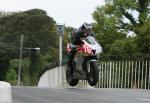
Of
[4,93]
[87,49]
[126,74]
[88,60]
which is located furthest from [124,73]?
[4,93]

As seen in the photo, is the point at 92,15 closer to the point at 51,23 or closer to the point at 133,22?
the point at 133,22

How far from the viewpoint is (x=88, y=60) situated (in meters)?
15.9

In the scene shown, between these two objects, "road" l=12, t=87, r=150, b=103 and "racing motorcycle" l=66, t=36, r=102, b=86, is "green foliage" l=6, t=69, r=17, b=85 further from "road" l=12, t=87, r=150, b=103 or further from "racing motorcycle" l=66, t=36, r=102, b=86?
"road" l=12, t=87, r=150, b=103

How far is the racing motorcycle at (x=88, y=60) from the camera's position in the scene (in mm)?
15594

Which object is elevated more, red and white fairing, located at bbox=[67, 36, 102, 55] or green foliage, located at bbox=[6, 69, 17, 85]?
red and white fairing, located at bbox=[67, 36, 102, 55]

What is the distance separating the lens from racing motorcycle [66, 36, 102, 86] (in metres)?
15.6

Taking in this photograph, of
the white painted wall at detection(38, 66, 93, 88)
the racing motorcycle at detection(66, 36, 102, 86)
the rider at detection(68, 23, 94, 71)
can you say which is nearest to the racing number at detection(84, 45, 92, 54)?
the racing motorcycle at detection(66, 36, 102, 86)

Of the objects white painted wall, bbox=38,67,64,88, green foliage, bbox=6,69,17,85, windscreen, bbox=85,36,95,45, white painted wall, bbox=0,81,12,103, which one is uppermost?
windscreen, bbox=85,36,95,45

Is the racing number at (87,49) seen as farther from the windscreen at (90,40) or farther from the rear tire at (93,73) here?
the rear tire at (93,73)

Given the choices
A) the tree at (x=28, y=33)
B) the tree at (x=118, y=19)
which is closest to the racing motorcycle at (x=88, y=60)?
the tree at (x=118, y=19)

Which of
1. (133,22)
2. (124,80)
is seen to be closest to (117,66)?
(124,80)

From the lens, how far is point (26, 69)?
3469 inches

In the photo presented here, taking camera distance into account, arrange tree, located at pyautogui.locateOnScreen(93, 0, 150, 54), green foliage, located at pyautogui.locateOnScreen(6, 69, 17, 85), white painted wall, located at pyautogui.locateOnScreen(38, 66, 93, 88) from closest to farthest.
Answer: white painted wall, located at pyautogui.locateOnScreen(38, 66, 93, 88) < tree, located at pyautogui.locateOnScreen(93, 0, 150, 54) < green foliage, located at pyautogui.locateOnScreen(6, 69, 17, 85)

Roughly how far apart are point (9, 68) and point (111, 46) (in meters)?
53.2
